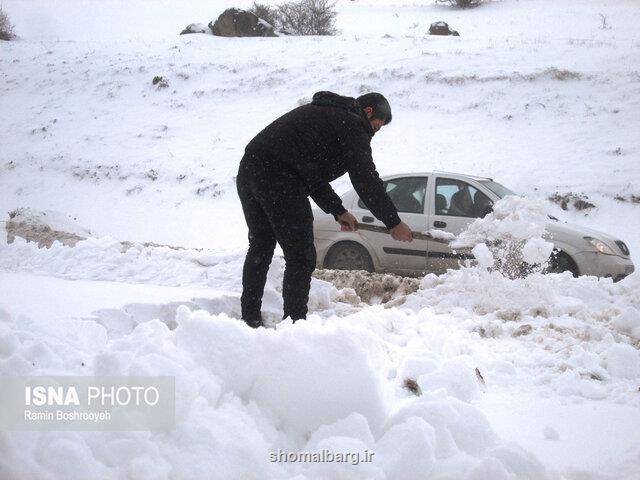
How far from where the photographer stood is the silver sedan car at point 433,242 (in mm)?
6133

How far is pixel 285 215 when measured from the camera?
3369 millimetres

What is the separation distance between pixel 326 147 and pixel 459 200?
3564mm

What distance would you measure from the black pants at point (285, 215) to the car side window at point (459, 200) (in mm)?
3426

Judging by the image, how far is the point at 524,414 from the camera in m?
2.36

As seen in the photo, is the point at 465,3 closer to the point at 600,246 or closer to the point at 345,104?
the point at 600,246

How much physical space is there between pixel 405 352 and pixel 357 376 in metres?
1.01

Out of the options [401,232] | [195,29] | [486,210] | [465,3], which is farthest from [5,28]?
[401,232]

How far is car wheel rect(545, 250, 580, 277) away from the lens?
6141 millimetres

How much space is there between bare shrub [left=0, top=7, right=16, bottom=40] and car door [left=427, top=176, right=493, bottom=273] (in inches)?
1264

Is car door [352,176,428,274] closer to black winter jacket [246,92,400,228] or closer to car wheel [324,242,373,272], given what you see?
car wheel [324,242,373,272]

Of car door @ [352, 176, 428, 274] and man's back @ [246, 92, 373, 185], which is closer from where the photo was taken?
man's back @ [246, 92, 373, 185]

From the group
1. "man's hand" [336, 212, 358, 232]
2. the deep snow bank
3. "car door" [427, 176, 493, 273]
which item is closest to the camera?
the deep snow bank

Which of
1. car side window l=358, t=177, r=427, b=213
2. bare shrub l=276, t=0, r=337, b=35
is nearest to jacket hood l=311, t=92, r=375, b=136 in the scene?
car side window l=358, t=177, r=427, b=213
